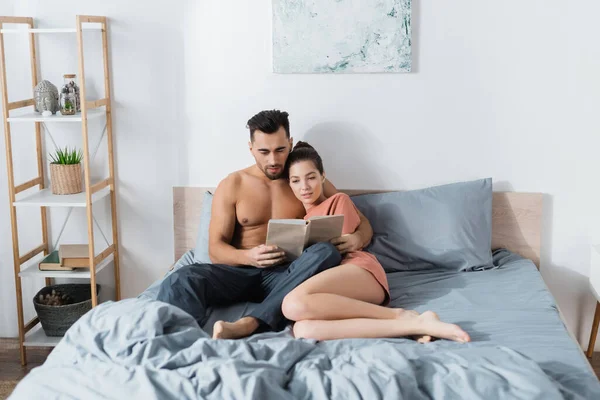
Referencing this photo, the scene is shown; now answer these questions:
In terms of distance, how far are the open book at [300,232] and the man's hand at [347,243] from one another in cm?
6

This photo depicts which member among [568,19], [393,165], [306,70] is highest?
[568,19]

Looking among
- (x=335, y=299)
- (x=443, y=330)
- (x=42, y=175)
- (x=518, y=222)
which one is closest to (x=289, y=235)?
(x=335, y=299)

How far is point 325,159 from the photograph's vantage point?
3.05 metres

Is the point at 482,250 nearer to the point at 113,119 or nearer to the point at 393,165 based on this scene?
the point at 393,165

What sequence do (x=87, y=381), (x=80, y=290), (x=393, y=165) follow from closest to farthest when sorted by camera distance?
(x=87, y=381), (x=393, y=165), (x=80, y=290)

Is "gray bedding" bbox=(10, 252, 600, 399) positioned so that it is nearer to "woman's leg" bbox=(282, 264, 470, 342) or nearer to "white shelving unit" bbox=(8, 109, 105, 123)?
"woman's leg" bbox=(282, 264, 470, 342)

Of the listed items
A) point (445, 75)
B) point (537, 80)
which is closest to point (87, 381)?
point (445, 75)

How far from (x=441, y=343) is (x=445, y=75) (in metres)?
1.28

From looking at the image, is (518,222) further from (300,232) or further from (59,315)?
(59,315)

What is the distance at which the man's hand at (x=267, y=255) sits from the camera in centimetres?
249

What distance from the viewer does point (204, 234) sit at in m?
2.90

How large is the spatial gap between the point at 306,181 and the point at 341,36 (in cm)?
67

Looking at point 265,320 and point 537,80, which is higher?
point 537,80

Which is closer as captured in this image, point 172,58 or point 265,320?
point 265,320
